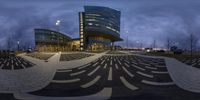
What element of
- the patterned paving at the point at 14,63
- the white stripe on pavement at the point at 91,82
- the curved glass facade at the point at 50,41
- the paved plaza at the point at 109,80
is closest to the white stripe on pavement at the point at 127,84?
the paved plaza at the point at 109,80

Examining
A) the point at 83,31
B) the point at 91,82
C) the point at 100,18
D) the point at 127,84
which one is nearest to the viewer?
the point at 127,84

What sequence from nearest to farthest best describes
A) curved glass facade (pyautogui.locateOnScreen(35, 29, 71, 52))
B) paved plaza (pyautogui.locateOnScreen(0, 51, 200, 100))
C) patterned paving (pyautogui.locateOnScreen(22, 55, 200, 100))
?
1. paved plaza (pyautogui.locateOnScreen(0, 51, 200, 100))
2. patterned paving (pyautogui.locateOnScreen(22, 55, 200, 100))
3. curved glass facade (pyautogui.locateOnScreen(35, 29, 71, 52))

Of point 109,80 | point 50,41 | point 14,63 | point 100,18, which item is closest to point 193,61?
point 109,80

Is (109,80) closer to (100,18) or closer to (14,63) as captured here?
(100,18)

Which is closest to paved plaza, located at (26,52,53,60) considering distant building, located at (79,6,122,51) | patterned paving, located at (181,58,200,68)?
distant building, located at (79,6,122,51)

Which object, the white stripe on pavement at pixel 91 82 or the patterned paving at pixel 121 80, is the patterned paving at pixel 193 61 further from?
the white stripe on pavement at pixel 91 82

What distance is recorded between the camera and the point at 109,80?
9.83 m

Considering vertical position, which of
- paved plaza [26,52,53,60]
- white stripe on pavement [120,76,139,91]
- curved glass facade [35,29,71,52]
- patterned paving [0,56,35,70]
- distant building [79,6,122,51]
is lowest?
white stripe on pavement [120,76,139,91]

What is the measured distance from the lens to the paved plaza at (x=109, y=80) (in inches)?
325

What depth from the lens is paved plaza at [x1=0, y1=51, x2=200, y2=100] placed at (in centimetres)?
826

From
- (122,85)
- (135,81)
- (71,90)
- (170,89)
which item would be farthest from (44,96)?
(170,89)

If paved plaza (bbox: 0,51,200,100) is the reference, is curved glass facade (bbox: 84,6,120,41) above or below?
above

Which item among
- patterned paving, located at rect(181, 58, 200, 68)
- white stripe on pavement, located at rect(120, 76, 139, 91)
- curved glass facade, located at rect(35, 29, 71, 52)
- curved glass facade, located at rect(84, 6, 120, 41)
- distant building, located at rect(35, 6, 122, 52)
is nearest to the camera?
white stripe on pavement, located at rect(120, 76, 139, 91)

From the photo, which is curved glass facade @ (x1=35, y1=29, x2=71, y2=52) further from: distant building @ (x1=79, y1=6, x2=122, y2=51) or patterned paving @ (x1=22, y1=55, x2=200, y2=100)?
patterned paving @ (x1=22, y1=55, x2=200, y2=100)
